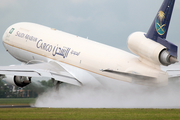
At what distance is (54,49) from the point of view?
3072 cm

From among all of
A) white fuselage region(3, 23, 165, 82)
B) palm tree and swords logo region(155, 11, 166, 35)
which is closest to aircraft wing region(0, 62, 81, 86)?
white fuselage region(3, 23, 165, 82)

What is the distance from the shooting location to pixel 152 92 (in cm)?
2367

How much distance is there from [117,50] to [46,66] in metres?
6.99

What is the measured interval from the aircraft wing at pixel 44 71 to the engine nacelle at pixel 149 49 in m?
6.55

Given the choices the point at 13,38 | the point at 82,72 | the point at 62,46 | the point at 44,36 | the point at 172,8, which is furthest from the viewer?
the point at 13,38

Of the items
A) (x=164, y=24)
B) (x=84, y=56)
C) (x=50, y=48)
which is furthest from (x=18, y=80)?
(x=164, y=24)

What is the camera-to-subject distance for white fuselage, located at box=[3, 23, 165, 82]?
24797 mm

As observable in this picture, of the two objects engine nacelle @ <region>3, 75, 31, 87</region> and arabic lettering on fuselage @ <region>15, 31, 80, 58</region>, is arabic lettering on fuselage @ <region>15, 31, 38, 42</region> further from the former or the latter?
engine nacelle @ <region>3, 75, 31, 87</region>

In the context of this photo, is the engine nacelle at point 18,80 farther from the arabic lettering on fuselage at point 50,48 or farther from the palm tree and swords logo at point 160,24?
the palm tree and swords logo at point 160,24

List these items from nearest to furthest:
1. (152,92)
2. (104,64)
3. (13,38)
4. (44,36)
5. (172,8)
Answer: (172,8) < (152,92) < (104,64) < (44,36) < (13,38)

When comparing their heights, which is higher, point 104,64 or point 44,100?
point 104,64

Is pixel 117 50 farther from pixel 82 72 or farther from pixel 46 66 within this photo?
pixel 46 66

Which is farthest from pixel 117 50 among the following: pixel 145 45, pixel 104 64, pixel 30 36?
pixel 30 36

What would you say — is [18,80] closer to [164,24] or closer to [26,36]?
[26,36]
